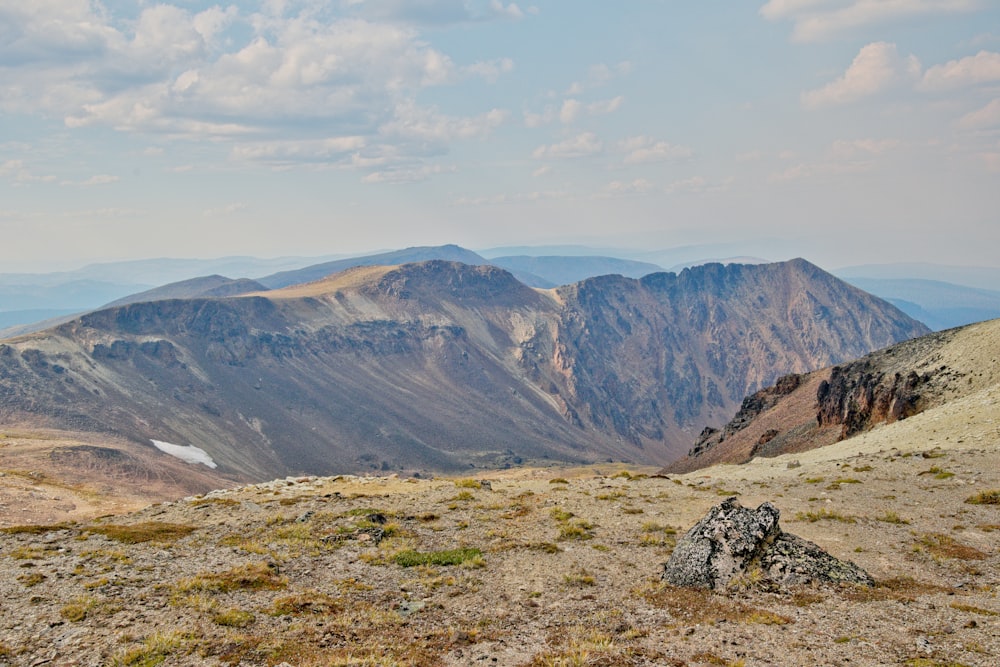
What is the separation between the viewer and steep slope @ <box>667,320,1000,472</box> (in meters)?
62.8

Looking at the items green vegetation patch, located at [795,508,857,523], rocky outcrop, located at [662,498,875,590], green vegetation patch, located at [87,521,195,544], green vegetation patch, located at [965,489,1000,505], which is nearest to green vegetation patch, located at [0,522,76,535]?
green vegetation patch, located at [87,521,195,544]

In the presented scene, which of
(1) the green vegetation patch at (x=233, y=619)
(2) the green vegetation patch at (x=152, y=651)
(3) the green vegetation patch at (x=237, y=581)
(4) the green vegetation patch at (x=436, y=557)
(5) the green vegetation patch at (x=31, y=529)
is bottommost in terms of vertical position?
(4) the green vegetation patch at (x=436, y=557)

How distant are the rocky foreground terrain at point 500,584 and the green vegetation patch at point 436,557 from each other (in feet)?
0.47

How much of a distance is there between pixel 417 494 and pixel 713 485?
18.5 metres

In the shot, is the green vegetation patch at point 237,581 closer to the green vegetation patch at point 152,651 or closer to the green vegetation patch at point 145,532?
the green vegetation patch at point 152,651

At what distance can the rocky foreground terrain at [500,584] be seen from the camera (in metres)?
16.5

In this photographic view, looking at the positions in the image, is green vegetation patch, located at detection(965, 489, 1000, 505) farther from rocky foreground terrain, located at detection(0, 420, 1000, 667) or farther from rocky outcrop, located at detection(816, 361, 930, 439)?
rocky outcrop, located at detection(816, 361, 930, 439)

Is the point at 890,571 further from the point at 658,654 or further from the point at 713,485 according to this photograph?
the point at 713,485

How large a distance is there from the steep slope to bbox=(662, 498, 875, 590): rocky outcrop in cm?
3488

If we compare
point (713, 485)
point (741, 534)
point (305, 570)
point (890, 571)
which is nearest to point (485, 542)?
point (305, 570)

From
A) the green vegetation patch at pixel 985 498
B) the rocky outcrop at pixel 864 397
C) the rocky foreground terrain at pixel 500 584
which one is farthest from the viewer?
the rocky outcrop at pixel 864 397

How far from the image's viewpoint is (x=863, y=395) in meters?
81.0

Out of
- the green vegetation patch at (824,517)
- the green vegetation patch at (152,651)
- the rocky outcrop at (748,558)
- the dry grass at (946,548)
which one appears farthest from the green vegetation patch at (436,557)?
the dry grass at (946,548)

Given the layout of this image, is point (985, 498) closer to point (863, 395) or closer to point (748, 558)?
point (748, 558)
